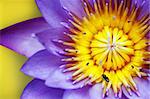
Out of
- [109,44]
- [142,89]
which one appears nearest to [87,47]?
[109,44]

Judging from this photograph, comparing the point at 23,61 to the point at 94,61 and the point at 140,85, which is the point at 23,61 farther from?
the point at 140,85

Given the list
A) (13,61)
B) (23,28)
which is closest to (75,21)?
(23,28)

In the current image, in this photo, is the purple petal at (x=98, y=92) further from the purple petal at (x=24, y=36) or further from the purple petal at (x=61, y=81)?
the purple petal at (x=24, y=36)

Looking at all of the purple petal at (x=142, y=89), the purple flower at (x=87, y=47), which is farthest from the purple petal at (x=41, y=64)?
the purple petal at (x=142, y=89)

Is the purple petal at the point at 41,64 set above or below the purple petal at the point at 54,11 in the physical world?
below

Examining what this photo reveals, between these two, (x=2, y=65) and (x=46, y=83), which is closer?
(x=46, y=83)
